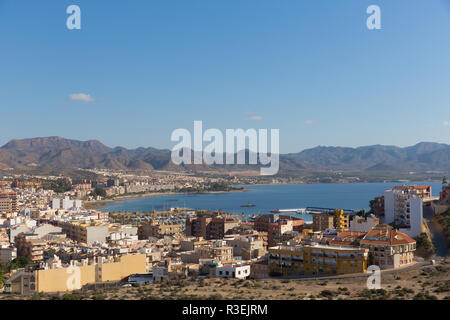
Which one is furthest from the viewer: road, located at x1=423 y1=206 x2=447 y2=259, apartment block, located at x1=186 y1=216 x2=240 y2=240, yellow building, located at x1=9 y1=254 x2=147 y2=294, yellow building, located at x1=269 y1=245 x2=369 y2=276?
apartment block, located at x1=186 y1=216 x2=240 y2=240

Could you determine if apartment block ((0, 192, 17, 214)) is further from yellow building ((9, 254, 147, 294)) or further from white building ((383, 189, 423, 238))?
white building ((383, 189, 423, 238))

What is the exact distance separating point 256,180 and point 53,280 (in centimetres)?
6845

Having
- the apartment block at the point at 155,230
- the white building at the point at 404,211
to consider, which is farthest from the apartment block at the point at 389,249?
the apartment block at the point at 155,230

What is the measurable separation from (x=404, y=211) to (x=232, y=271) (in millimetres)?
6299

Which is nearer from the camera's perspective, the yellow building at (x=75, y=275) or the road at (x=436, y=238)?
the yellow building at (x=75, y=275)

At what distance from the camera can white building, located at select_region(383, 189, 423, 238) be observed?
444 inches

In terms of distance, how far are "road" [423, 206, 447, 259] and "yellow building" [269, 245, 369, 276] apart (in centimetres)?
213

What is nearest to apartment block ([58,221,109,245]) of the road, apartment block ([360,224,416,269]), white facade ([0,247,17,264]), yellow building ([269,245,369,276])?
white facade ([0,247,17,264])

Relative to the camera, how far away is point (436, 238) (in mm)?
10766

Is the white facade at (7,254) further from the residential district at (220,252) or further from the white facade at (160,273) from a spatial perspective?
the white facade at (160,273)

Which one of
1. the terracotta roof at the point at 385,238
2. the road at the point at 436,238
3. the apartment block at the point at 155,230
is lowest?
the apartment block at the point at 155,230

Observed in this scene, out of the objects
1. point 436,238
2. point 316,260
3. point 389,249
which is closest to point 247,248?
point 316,260

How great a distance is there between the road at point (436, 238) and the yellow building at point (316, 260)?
2.13 m

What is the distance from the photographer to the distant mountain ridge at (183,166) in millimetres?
96375
